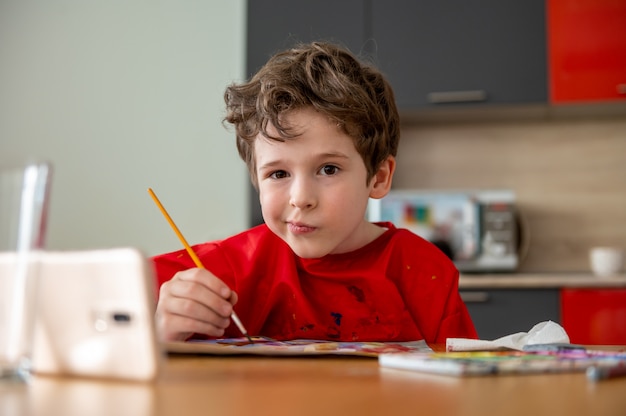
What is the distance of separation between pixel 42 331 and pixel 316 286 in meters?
0.78

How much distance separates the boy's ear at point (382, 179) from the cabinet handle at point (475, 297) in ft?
4.56

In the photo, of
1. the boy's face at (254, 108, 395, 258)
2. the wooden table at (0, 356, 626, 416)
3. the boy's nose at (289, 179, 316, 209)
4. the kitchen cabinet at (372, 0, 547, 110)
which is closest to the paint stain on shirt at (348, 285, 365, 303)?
the boy's face at (254, 108, 395, 258)

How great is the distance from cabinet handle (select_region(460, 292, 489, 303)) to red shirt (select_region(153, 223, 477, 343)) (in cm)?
138

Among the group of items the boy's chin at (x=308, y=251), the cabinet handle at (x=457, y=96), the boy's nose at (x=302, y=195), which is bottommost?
the boy's chin at (x=308, y=251)

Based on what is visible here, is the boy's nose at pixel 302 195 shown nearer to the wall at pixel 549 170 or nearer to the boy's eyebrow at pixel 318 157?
the boy's eyebrow at pixel 318 157

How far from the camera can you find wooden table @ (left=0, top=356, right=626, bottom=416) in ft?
1.57

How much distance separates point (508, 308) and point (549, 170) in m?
0.82

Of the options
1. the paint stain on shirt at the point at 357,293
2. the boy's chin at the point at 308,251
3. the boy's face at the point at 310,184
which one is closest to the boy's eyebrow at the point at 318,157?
the boy's face at the point at 310,184

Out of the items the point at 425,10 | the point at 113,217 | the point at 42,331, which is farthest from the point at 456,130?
the point at 42,331

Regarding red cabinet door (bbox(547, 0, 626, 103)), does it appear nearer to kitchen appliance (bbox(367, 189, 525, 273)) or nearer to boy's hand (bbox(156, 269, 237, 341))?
kitchen appliance (bbox(367, 189, 525, 273))

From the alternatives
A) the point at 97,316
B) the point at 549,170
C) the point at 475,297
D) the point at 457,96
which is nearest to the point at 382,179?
the point at 97,316

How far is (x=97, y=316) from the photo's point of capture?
→ 2.02 ft

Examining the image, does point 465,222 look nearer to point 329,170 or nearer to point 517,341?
point 329,170

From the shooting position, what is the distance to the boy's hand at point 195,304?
Result: 0.96 meters
